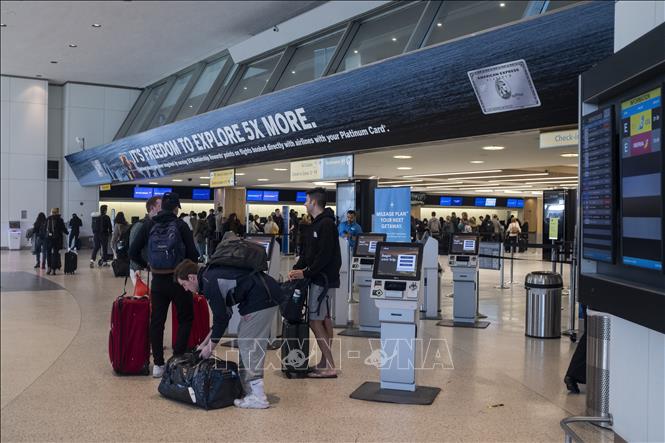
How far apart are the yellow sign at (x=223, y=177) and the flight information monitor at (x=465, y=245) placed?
7.14m

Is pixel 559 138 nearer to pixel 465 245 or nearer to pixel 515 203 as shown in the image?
pixel 465 245

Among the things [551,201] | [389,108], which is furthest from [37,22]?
[551,201]

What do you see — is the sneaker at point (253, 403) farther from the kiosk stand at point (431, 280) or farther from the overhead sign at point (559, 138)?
the kiosk stand at point (431, 280)

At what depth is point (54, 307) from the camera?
1.20m

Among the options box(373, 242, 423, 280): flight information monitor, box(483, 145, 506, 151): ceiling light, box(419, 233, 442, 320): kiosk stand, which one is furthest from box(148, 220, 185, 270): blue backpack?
box(483, 145, 506, 151): ceiling light

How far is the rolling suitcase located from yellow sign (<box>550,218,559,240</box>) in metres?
9.11

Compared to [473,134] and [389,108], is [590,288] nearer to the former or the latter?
[473,134]

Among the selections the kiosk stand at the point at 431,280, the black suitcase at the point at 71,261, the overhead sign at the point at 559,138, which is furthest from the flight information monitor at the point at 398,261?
the black suitcase at the point at 71,261

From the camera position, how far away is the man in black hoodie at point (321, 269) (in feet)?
18.3

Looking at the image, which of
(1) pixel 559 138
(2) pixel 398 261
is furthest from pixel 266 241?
(1) pixel 559 138

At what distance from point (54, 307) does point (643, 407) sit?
10.9ft

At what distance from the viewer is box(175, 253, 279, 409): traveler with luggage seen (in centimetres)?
440

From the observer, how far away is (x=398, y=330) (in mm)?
5117

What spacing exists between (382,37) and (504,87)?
11.3 feet
